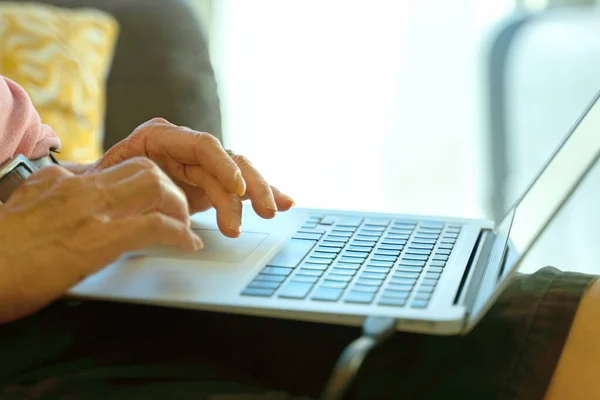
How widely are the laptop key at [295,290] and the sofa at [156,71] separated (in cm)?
74

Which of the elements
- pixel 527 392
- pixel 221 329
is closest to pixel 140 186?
pixel 221 329

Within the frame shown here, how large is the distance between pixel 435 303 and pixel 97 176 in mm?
286

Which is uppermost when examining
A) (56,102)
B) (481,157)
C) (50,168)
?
(50,168)

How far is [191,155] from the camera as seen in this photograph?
81 centimetres

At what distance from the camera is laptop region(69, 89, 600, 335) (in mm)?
576

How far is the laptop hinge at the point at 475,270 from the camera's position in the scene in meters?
0.61

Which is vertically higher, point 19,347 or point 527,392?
point 527,392

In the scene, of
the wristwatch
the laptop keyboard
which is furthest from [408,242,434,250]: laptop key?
the wristwatch

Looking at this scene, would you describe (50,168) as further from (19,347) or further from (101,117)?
(101,117)

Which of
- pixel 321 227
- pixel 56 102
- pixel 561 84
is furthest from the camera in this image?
pixel 561 84

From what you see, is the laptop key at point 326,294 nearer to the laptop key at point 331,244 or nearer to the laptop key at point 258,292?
the laptop key at point 258,292

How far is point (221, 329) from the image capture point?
2.19 ft

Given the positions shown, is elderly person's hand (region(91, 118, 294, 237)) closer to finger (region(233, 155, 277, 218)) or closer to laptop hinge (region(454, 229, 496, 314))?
finger (region(233, 155, 277, 218))

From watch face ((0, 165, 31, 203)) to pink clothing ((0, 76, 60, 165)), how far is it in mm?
109
